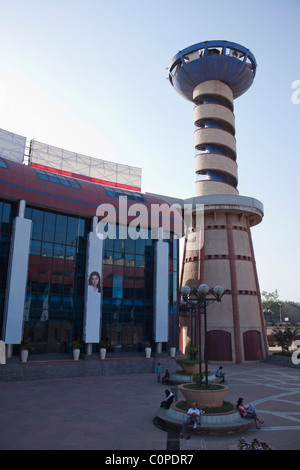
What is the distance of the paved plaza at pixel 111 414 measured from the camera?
43.2ft

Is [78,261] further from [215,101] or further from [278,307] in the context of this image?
[278,307]

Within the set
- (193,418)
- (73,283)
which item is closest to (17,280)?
(73,283)

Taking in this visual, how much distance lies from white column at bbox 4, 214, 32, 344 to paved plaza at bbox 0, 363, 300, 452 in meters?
4.20

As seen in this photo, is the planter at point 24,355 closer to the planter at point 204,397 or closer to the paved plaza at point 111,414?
the paved plaza at point 111,414

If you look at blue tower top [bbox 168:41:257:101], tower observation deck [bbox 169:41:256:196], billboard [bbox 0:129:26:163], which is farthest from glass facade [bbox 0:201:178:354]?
blue tower top [bbox 168:41:257:101]

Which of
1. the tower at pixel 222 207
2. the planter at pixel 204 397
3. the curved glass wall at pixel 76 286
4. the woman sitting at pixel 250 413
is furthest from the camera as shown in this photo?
the tower at pixel 222 207

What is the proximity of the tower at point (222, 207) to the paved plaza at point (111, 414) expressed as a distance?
13782 mm

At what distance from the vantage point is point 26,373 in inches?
1081

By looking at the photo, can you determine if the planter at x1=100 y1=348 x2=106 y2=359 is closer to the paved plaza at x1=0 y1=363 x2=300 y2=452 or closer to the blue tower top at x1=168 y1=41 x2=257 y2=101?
the paved plaza at x1=0 y1=363 x2=300 y2=452

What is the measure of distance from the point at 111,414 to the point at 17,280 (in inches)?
619

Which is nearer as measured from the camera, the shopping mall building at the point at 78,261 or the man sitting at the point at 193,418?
the man sitting at the point at 193,418

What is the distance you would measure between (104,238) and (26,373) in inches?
586

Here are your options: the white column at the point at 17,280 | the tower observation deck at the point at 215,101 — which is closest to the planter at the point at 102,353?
the white column at the point at 17,280

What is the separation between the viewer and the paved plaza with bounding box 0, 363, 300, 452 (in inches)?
518
